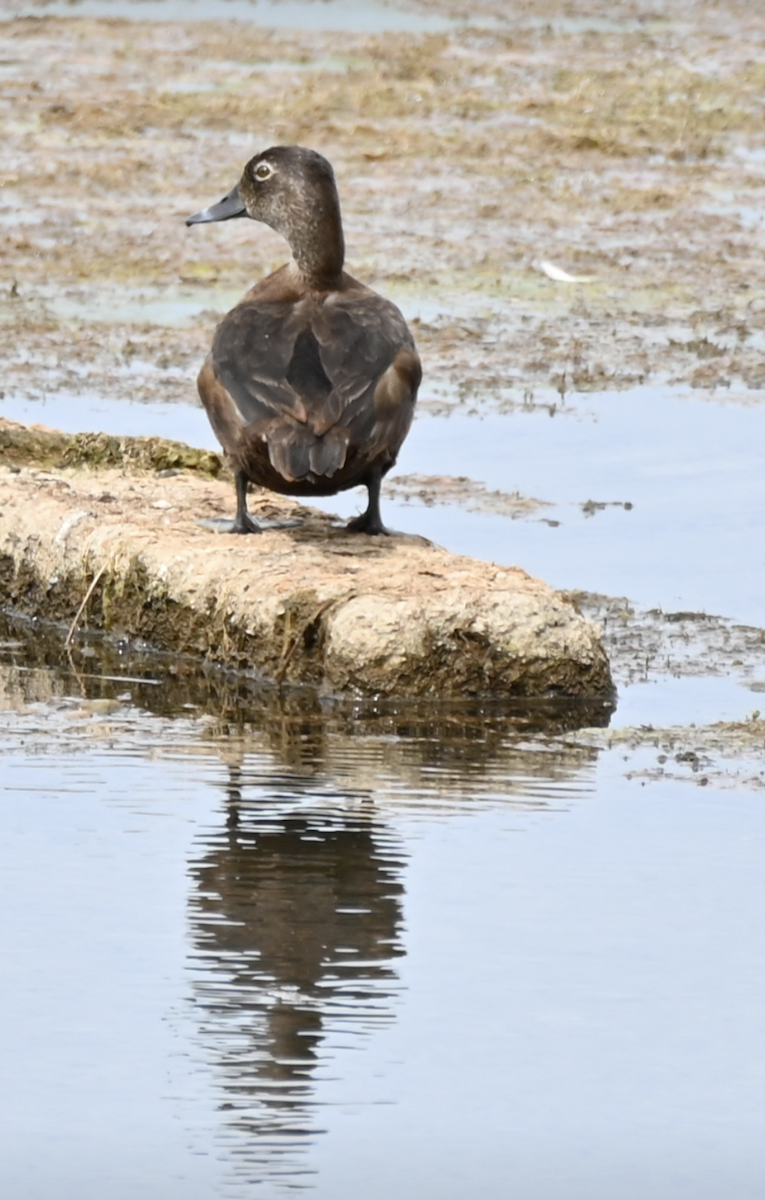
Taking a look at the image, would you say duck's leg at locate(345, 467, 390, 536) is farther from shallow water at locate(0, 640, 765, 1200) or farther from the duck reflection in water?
the duck reflection in water

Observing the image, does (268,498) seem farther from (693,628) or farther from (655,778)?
(655,778)

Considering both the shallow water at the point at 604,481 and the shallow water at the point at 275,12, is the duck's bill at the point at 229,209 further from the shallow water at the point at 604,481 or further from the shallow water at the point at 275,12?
the shallow water at the point at 275,12

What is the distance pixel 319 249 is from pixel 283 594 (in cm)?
154

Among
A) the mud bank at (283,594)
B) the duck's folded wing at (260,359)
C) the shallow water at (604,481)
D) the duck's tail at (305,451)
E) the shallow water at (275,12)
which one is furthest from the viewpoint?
the shallow water at (275,12)

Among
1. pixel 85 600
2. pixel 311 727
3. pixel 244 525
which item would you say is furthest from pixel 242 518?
pixel 311 727

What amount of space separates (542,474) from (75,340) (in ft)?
14.1

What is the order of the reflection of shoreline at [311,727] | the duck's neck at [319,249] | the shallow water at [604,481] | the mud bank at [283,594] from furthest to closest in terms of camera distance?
1. the shallow water at [604,481]
2. the duck's neck at [319,249]
3. the mud bank at [283,594]
4. the reflection of shoreline at [311,727]

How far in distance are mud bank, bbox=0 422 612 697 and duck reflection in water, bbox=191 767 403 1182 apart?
1275mm

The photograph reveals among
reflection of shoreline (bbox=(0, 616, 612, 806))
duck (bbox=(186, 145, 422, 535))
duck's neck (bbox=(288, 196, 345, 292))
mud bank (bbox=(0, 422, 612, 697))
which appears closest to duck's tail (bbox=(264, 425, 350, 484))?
duck (bbox=(186, 145, 422, 535))

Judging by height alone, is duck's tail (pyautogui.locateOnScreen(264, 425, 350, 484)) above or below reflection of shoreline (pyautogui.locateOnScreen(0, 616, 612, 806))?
above

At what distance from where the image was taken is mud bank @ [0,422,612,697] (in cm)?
795

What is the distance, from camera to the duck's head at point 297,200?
30.1 ft

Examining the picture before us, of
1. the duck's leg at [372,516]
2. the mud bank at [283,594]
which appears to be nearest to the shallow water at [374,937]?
the mud bank at [283,594]

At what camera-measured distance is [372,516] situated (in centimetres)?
899
